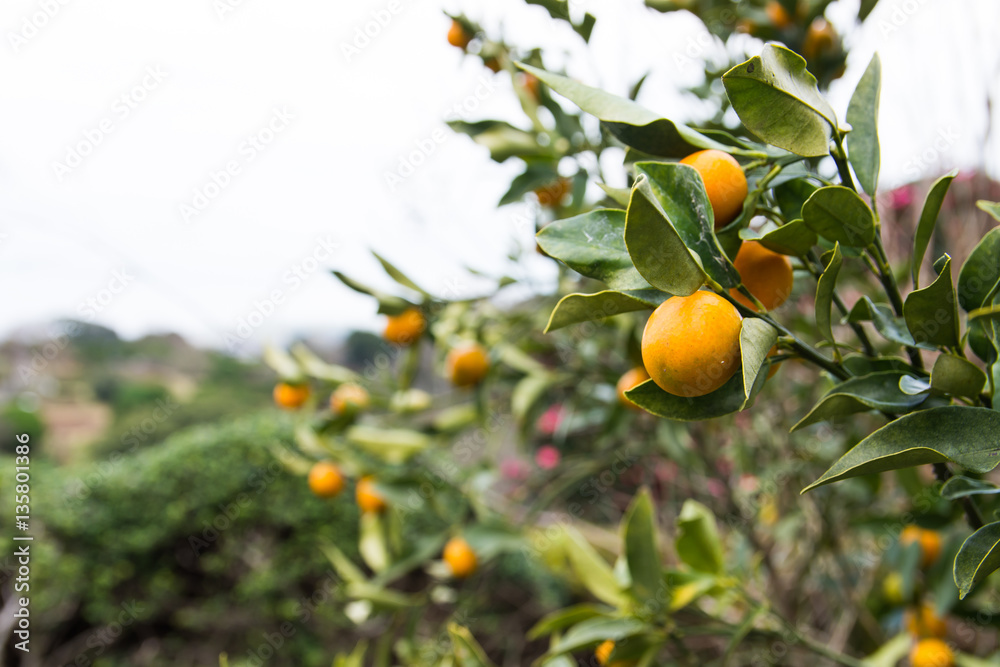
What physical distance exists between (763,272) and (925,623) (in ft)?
2.52

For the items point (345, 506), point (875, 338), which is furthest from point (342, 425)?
point (345, 506)

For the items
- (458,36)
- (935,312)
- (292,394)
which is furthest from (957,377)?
(292,394)

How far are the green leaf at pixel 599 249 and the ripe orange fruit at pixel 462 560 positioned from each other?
27.5 inches

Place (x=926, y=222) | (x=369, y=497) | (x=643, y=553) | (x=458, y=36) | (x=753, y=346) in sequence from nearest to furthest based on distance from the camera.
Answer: (x=753, y=346) < (x=926, y=222) < (x=643, y=553) < (x=458, y=36) < (x=369, y=497)

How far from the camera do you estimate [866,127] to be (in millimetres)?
311

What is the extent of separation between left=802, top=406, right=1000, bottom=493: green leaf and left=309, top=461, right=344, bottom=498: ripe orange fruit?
862mm

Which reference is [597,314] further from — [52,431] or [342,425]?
[52,431]

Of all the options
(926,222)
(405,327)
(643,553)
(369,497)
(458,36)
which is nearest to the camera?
(926,222)

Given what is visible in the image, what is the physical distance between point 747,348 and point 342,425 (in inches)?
28.6

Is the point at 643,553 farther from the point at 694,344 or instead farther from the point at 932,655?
the point at 932,655

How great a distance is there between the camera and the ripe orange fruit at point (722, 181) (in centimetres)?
28

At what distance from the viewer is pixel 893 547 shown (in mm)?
830

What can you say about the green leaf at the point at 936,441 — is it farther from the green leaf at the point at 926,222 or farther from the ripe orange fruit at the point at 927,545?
the ripe orange fruit at the point at 927,545

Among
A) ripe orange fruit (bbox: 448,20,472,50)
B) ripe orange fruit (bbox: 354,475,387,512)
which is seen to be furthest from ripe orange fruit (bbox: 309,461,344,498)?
ripe orange fruit (bbox: 448,20,472,50)
